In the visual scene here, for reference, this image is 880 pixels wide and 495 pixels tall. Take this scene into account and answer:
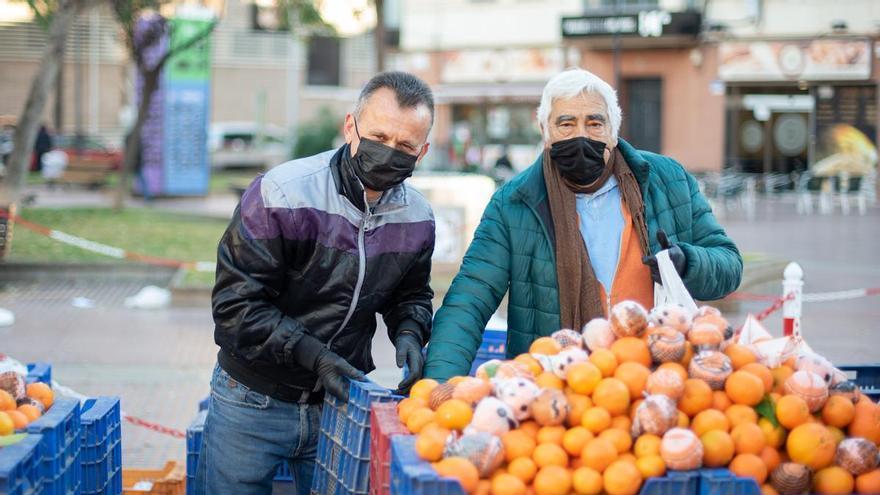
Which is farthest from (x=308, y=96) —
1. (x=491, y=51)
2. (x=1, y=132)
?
(x=491, y=51)

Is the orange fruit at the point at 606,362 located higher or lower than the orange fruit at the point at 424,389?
higher

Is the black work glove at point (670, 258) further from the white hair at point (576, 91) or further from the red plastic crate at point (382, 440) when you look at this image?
the red plastic crate at point (382, 440)

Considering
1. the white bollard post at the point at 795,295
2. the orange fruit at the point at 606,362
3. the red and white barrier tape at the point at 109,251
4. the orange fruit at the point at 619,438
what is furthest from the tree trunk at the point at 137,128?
the orange fruit at the point at 619,438

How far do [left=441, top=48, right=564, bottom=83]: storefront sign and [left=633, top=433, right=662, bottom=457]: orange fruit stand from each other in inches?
1153

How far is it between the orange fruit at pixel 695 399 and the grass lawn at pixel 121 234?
38.4ft

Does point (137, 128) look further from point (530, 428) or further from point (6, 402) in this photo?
point (530, 428)

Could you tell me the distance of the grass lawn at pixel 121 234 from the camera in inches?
567

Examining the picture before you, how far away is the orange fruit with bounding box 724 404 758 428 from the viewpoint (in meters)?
2.96

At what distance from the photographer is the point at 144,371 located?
9141mm

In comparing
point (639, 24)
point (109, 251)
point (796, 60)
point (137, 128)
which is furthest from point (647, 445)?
point (639, 24)

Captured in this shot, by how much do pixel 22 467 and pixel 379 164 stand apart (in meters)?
1.31

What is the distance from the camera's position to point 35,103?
1602cm

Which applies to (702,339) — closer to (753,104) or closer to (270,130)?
(753,104)

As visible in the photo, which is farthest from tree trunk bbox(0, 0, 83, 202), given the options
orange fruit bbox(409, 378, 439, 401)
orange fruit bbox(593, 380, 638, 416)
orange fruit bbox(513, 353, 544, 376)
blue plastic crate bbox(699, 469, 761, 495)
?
blue plastic crate bbox(699, 469, 761, 495)
